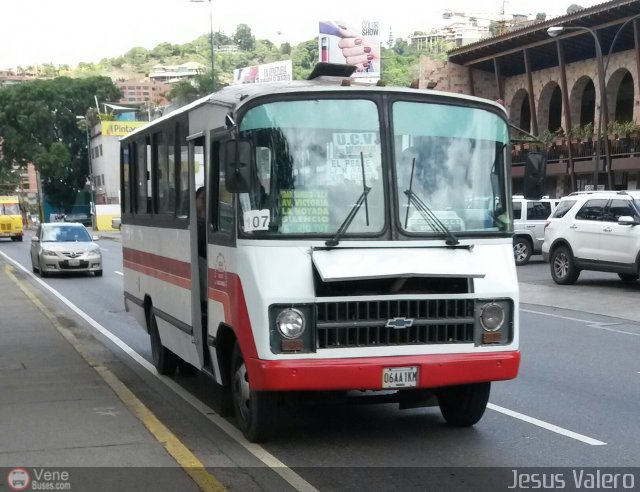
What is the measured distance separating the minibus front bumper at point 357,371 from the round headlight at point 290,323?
0.19m

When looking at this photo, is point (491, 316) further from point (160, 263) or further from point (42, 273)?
point (42, 273)

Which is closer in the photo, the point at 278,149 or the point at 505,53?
the point at 278,149

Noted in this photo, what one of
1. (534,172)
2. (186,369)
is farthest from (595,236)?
(534,172)

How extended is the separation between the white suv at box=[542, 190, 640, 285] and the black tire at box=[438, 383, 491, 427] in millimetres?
12421

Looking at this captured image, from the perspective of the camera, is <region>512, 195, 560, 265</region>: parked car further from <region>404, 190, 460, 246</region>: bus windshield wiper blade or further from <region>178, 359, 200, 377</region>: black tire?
<region>404, 190, 460, 246</region>: bus windshield wiper blade

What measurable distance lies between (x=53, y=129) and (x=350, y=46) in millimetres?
33192

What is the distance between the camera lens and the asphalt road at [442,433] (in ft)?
21.1

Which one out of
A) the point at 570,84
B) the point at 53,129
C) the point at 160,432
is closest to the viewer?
the point at 160,432

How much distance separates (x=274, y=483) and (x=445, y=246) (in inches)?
83.5

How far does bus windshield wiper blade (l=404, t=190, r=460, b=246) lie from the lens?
7078mm

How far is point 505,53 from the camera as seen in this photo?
4703 cm

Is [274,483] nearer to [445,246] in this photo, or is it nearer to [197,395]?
[445,246]

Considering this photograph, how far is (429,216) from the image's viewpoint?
7113 millimetres

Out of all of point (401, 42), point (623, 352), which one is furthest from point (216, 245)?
point (401, 42)
